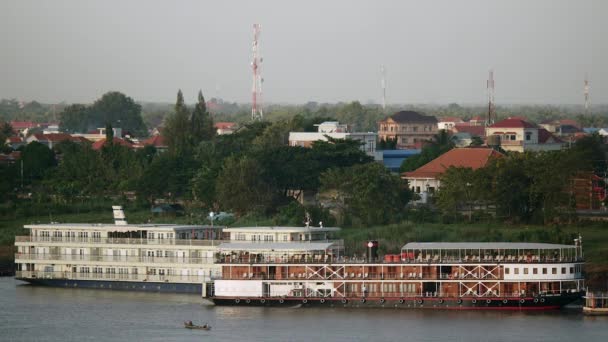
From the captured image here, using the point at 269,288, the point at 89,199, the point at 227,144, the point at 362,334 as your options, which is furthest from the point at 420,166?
the point at 362,334

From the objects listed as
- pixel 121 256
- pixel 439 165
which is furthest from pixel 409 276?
pixel 439 165

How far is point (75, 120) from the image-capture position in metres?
182

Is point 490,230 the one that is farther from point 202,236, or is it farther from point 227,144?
point 227,144

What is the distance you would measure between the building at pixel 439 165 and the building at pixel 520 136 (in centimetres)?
2402

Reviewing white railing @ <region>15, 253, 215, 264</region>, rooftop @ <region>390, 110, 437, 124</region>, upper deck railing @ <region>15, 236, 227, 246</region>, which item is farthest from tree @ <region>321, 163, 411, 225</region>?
rooftop @ <region>390, 110, 437, 124</region>

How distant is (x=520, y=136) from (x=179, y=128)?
29.6 m

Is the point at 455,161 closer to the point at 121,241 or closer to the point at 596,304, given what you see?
the point at 121,241

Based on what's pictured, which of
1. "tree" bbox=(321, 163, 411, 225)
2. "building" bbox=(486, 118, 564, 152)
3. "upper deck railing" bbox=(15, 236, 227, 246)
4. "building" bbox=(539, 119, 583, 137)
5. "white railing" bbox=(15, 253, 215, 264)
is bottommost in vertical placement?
"white railing" bbox=(15, 253, 215, 264)

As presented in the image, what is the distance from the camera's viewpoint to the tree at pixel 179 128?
10569 centimetres

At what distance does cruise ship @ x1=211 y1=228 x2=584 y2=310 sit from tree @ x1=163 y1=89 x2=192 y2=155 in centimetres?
4727

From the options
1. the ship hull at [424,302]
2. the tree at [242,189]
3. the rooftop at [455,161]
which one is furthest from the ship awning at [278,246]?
the rooftop at [455,161]

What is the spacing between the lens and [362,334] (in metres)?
49.4

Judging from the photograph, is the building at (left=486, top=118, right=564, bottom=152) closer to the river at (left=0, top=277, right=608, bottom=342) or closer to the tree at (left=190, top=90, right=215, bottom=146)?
the tree at (left=190, top=90, right=215, bottom=146)

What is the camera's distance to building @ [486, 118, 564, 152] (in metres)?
116
